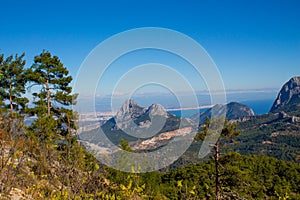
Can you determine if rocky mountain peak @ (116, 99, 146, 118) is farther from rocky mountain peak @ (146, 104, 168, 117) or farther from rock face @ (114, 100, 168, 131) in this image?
rocky mountain peak @ (146, 104, 168, 117)

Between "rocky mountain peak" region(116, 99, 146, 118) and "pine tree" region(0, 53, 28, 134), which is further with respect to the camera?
"pine tree" region(0, 53, 28, 134)

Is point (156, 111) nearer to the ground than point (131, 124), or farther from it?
farther from it

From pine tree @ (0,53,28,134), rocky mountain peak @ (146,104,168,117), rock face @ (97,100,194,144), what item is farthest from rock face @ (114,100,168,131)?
pine tree @ (0,53,28,134)

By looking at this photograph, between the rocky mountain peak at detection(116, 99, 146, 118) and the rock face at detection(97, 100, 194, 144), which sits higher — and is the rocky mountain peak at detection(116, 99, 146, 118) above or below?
above

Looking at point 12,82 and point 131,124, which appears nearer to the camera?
point 131,124

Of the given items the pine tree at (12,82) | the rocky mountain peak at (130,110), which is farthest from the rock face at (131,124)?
the pine tree at (12,82)

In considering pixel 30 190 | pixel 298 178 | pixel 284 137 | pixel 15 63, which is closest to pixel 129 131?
pixel 30 190

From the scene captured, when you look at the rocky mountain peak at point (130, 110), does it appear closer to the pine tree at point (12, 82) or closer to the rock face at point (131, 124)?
the rock face at point (131, 124)

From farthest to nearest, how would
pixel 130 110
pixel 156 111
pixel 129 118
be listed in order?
pixel 156 111 < pixel 130 110 < pixel 129 118

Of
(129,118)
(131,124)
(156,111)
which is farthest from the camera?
(156,111)

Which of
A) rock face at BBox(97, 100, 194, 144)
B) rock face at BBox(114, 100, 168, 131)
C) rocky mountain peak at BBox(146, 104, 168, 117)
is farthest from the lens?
rocky mountain peak at BBox(146, 104, 168, 117)

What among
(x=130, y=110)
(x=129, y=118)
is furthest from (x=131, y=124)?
(x=130, y=110)

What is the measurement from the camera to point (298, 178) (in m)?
52.3

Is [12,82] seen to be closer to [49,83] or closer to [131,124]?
[49,83]
